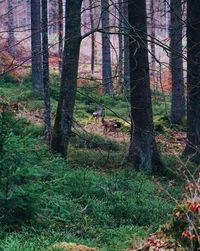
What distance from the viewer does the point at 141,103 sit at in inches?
492

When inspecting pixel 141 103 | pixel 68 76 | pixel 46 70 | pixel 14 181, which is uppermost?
pixel 46 70

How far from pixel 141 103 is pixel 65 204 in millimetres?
5248

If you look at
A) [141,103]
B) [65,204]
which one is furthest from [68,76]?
[65,204]

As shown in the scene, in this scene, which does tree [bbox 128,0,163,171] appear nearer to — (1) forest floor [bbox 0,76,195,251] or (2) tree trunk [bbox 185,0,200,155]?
(1) forest floor [bbox 0,76,195,251]

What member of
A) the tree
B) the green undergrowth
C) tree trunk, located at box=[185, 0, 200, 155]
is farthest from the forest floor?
tree trunk, located at box=[185, 0, 200, 155]

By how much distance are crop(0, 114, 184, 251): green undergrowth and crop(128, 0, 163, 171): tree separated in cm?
201

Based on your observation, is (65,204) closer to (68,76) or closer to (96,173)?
(96,173)

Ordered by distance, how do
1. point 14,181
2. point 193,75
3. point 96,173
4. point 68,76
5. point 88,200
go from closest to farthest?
1. point 14,181
2. point 88,200
3. point 96,173
4. point 68,76
5. point 193,75

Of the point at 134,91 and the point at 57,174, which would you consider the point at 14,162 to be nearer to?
the point at 57,174

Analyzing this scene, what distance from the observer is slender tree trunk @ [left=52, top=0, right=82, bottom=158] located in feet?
36.6

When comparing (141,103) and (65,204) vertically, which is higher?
(141,103)

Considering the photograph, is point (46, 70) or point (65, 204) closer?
point (65, 204)

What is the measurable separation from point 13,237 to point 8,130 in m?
1.59

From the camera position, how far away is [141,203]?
29.3 feet
